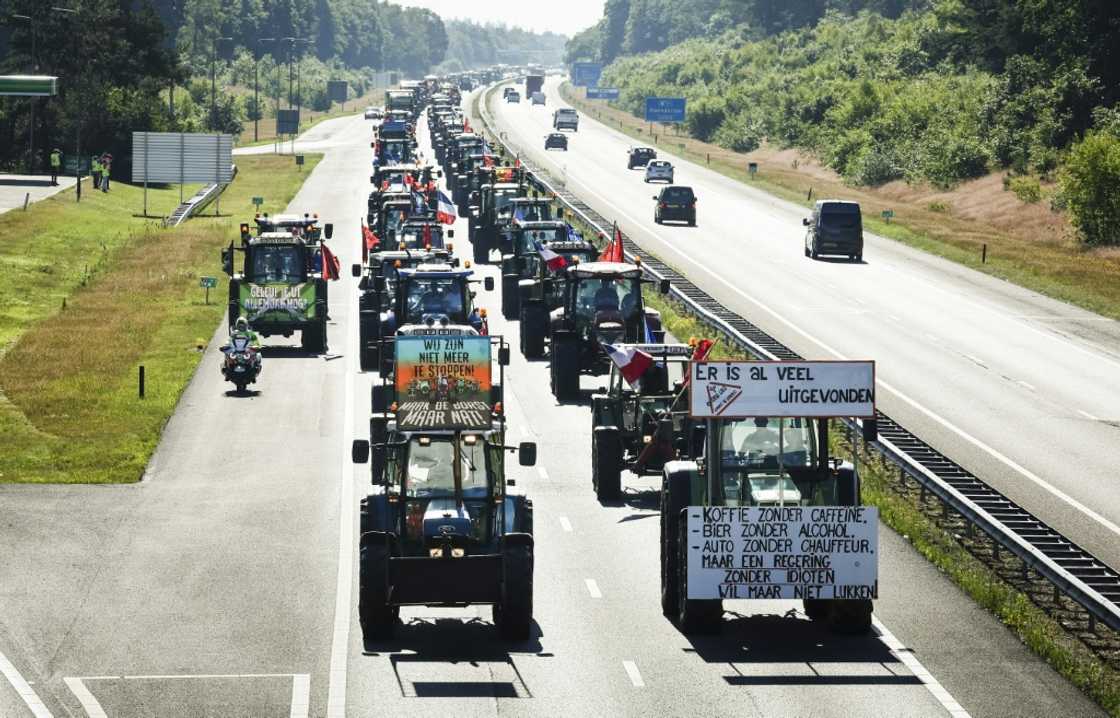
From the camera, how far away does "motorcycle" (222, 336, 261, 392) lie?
1646 inches

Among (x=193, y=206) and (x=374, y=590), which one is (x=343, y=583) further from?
(x=193, y=206)

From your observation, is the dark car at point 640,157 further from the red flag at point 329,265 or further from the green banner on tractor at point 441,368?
the green banner on tractor at point 441,368

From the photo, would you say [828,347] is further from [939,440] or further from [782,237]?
[782,237]

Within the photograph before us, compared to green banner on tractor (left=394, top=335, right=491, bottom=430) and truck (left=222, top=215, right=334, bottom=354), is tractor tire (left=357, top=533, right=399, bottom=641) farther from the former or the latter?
truck (left=222, top=215, right=334, bottom=354)

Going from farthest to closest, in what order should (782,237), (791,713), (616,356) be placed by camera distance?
(782,237) < (616,356) < (791,713)

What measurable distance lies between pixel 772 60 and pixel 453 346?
174565 mm

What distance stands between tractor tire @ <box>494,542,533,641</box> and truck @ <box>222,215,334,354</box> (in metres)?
26.6

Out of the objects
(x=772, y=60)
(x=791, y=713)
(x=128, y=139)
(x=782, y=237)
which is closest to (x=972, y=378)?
(x=791, y=713)

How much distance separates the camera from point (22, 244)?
71562 millimetres

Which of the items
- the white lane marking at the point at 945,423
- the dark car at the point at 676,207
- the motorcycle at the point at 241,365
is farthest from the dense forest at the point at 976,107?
the motorcycle at the point at 241,365

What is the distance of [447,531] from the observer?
2106 centimetres

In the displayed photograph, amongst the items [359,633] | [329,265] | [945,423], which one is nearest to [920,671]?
[359,633]

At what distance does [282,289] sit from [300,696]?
28238mm

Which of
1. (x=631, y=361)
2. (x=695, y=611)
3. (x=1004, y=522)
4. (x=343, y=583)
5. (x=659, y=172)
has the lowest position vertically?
(x=343, y=583)
